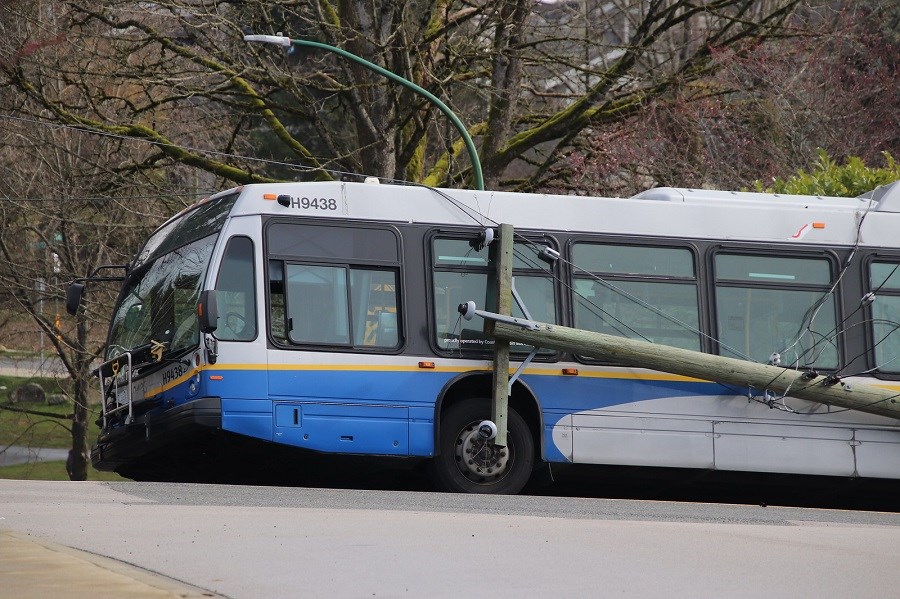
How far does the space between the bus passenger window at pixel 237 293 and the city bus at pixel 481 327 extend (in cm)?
2

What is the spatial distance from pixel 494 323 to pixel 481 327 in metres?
0.27

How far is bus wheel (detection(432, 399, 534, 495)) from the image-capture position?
13906mm

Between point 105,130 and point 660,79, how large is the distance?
956cm

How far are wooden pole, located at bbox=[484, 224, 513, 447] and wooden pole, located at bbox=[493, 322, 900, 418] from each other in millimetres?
145

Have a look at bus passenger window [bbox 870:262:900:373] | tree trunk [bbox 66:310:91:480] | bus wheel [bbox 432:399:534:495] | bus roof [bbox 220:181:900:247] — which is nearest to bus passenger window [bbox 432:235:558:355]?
bus roof [bbox 220:181:900:247]

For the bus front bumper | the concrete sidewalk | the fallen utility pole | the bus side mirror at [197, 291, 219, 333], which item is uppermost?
the bus side mirror at [197, 291, 219, 333]

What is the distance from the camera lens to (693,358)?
14086mm

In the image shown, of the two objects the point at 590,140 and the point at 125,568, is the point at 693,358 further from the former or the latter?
the point at 590,140

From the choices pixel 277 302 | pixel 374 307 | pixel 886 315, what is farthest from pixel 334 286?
pixel 886 315

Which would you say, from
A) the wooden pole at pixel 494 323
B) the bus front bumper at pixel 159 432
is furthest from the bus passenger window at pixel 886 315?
the bus front bumper at pixel 159 432

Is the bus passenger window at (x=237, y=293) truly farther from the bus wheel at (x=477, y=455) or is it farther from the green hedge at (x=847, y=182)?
the green hedge at (x=847, y=182)

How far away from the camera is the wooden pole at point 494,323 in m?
13.7

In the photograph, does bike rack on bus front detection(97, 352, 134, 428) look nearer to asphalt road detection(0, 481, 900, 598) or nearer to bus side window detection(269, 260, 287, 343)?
bus side window detection(269, 260, 287, 343)

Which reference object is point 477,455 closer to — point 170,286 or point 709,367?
point 709,367
